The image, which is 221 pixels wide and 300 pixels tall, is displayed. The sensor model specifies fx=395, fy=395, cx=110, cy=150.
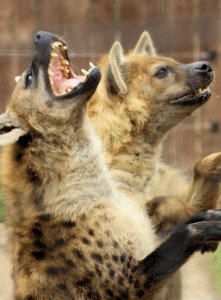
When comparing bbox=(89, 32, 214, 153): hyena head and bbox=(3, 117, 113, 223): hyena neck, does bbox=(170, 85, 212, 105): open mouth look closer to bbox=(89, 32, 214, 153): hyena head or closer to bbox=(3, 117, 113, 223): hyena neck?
bbox=(89, 32, 214, 153): hyena head

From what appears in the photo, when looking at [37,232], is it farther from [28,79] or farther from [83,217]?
[28,79]

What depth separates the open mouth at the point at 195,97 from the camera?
204 cm

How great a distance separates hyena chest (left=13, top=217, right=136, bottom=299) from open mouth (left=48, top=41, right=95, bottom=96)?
596mm

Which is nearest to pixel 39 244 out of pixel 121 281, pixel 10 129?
pixel 121 281

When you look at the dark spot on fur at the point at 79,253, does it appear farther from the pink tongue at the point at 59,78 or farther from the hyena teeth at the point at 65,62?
the hyena teeth at the point at 65,62

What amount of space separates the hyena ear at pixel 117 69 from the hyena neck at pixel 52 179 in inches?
22.2

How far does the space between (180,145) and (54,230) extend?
255cm

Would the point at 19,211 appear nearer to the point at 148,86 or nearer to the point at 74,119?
the point at 74,119

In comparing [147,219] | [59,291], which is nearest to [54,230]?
[59,291]

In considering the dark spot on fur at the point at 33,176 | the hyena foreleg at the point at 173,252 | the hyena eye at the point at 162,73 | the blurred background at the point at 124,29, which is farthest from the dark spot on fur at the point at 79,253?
the blurred background at the point at 124,29

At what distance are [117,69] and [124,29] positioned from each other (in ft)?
5.58

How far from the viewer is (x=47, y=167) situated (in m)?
1.70

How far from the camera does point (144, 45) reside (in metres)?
2.59

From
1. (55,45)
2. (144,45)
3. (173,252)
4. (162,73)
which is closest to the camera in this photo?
(173,252)
